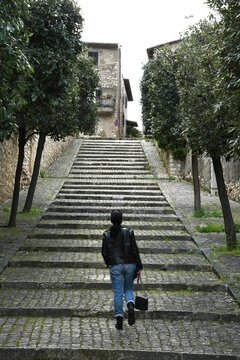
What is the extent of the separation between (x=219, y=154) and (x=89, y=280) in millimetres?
3782

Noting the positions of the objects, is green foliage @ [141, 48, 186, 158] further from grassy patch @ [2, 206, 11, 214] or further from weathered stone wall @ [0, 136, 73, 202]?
grassy patch @ [2, 206, 11, 214]

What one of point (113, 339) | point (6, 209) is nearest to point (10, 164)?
point (6, 209)

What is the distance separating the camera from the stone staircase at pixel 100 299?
5.29 m

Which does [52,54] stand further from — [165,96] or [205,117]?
[165,96]

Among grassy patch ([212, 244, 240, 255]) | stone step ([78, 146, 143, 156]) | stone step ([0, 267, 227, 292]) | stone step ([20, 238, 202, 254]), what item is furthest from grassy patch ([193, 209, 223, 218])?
stone step ([78, 146, 143, 156])

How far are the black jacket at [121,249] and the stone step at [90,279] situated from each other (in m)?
1.89

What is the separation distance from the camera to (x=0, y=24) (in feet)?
17.6

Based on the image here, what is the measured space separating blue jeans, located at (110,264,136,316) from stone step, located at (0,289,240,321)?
0.76 meters

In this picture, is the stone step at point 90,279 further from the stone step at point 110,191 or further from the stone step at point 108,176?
the stone step at point 108,176

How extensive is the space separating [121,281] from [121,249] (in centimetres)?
39

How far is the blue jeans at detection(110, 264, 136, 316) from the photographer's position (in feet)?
18.7

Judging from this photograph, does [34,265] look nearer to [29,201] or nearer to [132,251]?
[132,251]

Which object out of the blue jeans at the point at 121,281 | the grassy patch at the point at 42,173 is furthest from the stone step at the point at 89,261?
the grassy patch at the point at 42,173

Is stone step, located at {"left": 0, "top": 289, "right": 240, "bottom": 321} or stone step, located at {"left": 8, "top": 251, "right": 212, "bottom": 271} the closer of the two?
stone step, located at {"left": 0, "top": 289, "right": 240, "bottom": 321}
